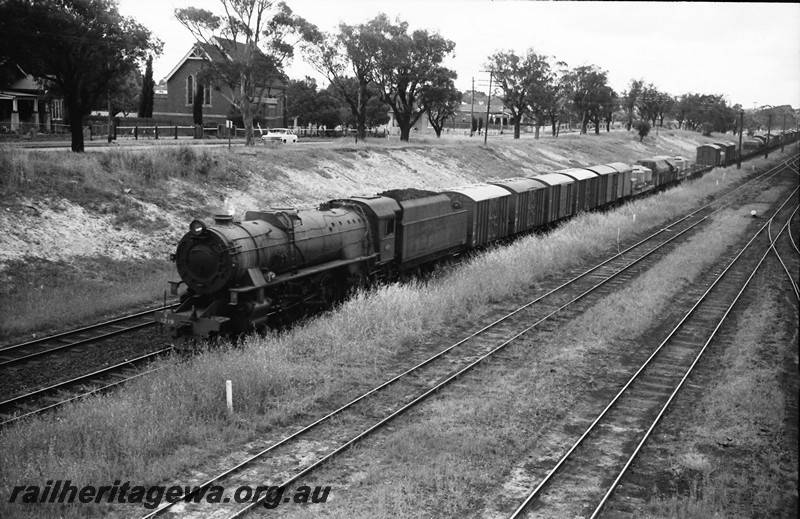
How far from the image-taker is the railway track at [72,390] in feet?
40.2

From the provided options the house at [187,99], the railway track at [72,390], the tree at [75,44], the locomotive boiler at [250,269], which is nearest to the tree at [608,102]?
the house at [187,99]

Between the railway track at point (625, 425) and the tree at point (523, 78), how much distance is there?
61697 millimetres

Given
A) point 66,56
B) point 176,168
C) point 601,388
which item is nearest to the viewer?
point 601,388

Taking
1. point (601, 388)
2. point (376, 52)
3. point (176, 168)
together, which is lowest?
point (601, 388)

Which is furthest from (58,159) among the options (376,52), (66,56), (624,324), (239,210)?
(376,52)

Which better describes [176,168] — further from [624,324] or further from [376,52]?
[376,52]

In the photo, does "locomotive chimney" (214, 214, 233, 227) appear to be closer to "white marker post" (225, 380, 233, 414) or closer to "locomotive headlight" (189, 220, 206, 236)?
"locomotive headlight" (189, 220, 206, 236)

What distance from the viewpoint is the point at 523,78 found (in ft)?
265

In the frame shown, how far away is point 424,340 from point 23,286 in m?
12.3

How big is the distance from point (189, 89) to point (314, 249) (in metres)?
51.9

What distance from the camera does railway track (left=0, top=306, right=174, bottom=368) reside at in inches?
600

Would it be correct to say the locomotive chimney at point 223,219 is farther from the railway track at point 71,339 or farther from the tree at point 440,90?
the tree at point 440,90

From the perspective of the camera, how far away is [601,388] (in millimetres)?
14211

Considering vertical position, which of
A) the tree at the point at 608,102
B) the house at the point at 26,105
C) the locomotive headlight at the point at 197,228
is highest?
the tree at the point at 608,102
